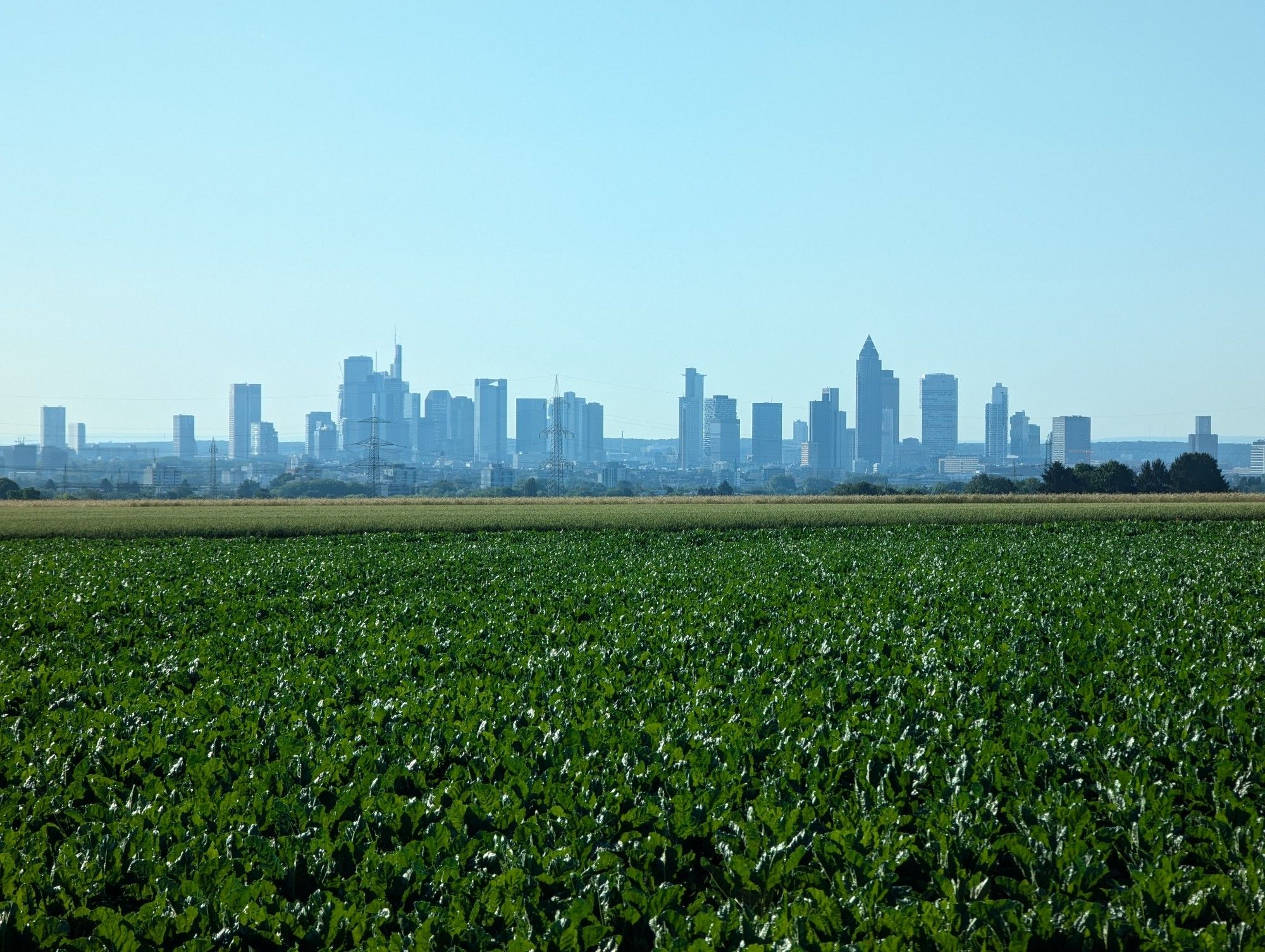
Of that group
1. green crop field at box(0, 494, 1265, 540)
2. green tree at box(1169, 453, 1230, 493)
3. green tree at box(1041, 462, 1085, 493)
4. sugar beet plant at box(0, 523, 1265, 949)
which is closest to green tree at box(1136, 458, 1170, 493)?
green tree at box(1169, 453, 1230, 493)

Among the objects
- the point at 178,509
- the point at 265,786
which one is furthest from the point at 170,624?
the point at 178,509

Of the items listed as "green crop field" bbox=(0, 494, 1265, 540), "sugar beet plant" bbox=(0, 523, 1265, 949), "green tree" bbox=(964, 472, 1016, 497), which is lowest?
"sugar beet plant" bbox=(0, 523, 1265, 949)

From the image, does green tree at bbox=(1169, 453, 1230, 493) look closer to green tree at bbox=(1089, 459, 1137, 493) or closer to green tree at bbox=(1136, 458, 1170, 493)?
green tree at bbox=(1136, 458, 1170, 493)

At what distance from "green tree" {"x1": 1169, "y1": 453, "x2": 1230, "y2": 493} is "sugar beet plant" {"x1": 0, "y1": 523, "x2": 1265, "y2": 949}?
334 feet

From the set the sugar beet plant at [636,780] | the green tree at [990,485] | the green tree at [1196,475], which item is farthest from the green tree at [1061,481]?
the sugar beet plant at [636,780]

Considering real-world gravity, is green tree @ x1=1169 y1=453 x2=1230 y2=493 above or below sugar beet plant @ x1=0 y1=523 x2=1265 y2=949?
above

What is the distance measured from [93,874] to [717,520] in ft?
138

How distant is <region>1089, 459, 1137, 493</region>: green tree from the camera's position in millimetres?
102875

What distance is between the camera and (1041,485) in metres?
108

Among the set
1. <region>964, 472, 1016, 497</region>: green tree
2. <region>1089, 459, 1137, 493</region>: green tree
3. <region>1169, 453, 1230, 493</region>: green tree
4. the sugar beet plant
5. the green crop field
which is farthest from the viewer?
<region>964, 472, 1016, 497</region>: green tree

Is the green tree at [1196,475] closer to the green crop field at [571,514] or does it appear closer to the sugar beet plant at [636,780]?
the green crop field at [571,514]

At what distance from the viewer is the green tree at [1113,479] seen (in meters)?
103

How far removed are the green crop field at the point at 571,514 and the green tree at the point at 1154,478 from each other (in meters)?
37.8

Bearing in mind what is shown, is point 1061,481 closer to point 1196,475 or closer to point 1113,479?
point 1113,479
